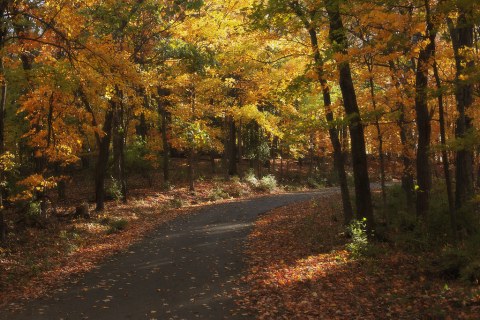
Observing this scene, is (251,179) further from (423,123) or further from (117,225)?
(423,123)

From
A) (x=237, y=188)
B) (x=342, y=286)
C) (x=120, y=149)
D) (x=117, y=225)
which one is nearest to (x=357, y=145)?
(x=342, y=286)

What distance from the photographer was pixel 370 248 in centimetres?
1064

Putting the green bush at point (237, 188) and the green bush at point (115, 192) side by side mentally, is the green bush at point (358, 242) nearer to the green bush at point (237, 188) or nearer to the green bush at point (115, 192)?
the green bush at point (115, 192)

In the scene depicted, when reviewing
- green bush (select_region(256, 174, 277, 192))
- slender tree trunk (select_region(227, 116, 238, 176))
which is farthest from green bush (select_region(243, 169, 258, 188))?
slender tree trunk (select_region(227, 116, 238, 176))

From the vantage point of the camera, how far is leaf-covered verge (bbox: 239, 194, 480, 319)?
702cm

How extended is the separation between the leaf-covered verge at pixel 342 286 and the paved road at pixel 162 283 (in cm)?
63

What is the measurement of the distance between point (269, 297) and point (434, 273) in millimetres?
3462

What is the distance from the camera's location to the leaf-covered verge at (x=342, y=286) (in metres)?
7.02

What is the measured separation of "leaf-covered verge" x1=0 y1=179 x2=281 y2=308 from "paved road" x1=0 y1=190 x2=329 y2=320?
0.60 m

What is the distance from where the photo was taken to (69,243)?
1345 centimetres

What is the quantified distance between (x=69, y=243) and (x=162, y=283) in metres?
5.34

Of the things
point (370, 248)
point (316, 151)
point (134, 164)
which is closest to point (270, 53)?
point (370, 248)

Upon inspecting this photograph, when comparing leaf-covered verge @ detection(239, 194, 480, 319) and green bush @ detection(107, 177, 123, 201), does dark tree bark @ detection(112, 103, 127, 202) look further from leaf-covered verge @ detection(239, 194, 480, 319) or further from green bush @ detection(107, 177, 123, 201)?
leaf-covered verge @ detection(239, 194, 480, 319)

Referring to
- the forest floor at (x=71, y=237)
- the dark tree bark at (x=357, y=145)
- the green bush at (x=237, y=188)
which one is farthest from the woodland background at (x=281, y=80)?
the green bush at (x=237, y=188)
